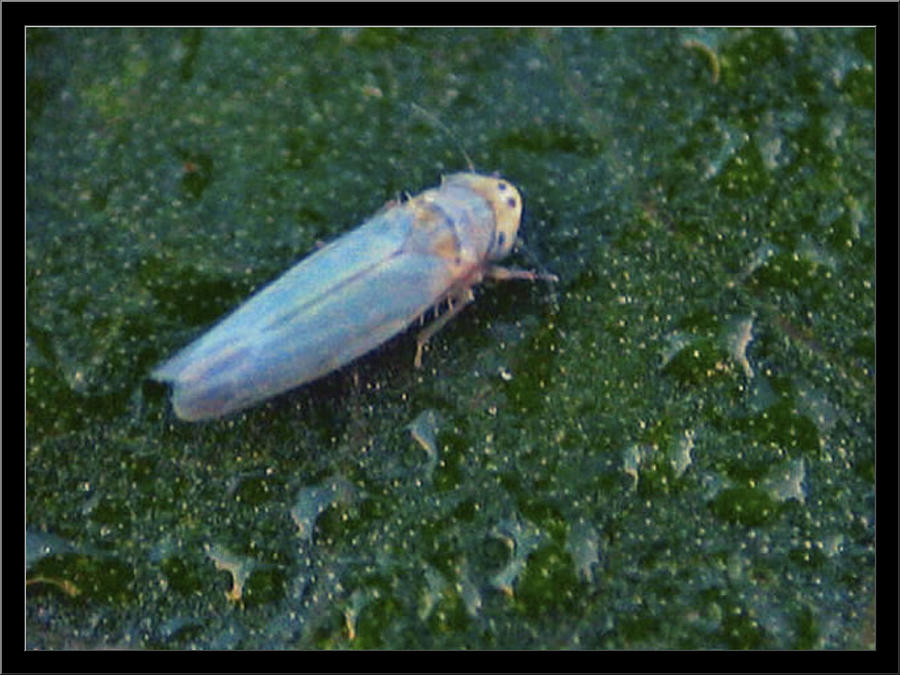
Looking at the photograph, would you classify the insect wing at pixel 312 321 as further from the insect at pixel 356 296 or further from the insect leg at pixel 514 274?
the insect leg at pixel 514 274

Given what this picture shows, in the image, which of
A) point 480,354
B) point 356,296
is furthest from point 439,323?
point 356,296

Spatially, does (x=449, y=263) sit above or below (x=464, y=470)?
above

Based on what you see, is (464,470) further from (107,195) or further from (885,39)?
(885,39)

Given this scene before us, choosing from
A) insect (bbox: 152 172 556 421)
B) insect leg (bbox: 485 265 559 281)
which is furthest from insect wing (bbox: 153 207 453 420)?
insect leg (bbox: 485 265 559 281)

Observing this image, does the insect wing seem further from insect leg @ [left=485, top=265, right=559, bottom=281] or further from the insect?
insect leg @ [left=485, top=265, right=559, bottom=281]

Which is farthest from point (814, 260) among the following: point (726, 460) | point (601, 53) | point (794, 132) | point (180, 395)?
point (180, 395)

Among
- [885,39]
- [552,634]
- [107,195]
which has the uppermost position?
[885,39]
